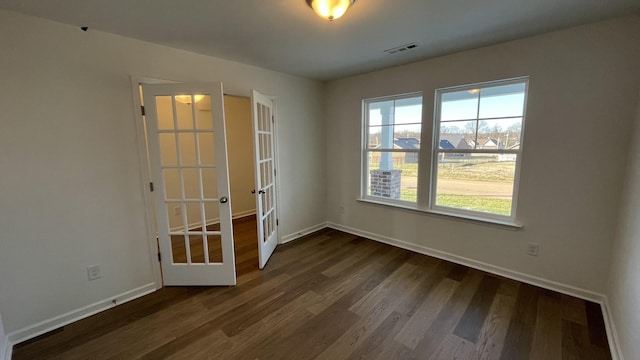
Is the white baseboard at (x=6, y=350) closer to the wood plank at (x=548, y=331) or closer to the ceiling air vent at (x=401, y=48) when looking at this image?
the wood plank at (x=548, y=331)

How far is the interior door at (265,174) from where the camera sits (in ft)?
9.30

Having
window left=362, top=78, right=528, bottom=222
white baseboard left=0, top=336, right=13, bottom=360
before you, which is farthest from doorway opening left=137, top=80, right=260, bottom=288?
window left=362, top=78, right=528, bottom=222

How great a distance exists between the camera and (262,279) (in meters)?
2.75

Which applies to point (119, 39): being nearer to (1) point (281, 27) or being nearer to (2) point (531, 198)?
(1) point (281, 27)

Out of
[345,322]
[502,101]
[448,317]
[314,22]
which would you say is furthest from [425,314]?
[314,22]

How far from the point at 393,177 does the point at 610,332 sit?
233cm

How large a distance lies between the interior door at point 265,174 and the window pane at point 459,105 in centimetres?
208

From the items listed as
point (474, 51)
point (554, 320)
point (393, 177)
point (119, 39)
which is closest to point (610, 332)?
point (554, 320)

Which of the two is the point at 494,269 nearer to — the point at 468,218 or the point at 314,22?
the point at 468,218

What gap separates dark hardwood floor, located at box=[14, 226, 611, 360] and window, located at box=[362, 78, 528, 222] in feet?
2.75

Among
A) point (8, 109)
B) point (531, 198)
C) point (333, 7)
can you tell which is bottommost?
point (531, 198)

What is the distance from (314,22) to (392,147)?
6.57 feet

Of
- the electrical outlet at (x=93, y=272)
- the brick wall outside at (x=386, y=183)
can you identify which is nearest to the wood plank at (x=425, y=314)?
the brick wall outside at (x=386, y=183)

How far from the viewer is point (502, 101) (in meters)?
2.65
